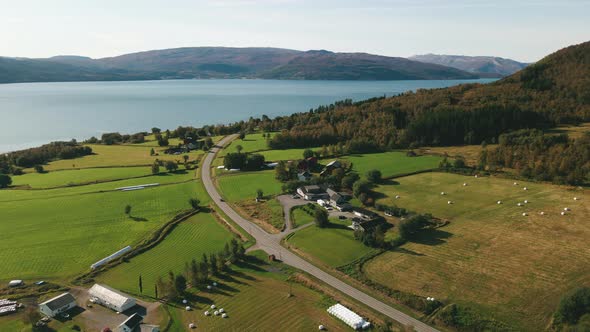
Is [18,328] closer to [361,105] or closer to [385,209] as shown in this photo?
[385,209]

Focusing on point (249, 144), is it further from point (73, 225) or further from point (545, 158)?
point (545, 158)

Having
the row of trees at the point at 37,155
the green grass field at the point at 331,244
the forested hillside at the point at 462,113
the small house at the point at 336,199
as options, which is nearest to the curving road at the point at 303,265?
the green grass field at the point at 331,244

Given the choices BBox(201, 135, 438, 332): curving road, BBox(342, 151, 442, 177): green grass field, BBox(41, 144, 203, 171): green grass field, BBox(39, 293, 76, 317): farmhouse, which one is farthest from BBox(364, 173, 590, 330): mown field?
BBox(41, 144, 203, 171): green grass field

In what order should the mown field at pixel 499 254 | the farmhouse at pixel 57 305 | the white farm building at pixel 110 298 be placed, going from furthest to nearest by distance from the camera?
the white farm building at pixel 110 298 < the mown field at pixel 499 254 < the farmhouse at pixel 57 305

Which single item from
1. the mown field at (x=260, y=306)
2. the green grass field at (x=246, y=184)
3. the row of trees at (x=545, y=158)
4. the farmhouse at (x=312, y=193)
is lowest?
the mown field at (x=260, y=306)

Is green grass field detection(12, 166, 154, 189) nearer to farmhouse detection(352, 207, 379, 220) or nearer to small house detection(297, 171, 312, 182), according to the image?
small house detection(297, 171, 312, 182)

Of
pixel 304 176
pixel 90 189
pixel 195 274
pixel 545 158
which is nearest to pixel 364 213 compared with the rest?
pixel 304 176

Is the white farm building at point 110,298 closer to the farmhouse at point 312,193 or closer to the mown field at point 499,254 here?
the mown field at point 499,254
